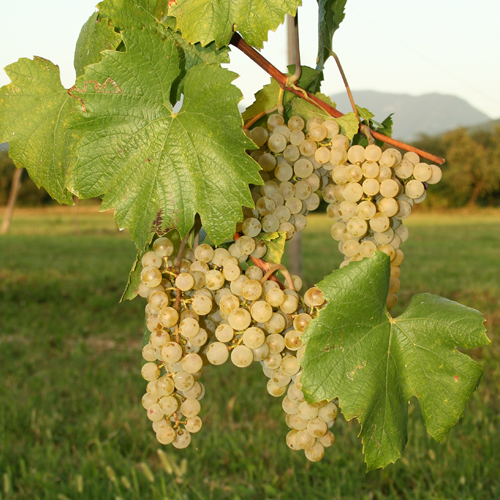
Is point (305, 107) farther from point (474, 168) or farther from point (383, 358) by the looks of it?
point (474, 168)

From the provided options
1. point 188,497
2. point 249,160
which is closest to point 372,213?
point 249,160

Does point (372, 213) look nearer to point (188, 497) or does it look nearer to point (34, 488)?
point (188, 497)

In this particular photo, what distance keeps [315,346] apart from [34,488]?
184 centimetres

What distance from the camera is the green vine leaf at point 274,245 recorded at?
556 mm

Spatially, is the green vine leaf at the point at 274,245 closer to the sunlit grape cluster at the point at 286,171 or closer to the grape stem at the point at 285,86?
the sunlit grape cluster at the point at 286,171


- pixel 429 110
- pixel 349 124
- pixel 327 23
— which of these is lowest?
pixel 349 124

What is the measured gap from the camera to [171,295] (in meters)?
0.57

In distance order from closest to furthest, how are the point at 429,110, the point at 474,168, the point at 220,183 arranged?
1. the point at 220,183
2. the point at 474,168
3. the point at 429,110

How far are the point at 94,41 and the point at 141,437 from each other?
201 centimetres

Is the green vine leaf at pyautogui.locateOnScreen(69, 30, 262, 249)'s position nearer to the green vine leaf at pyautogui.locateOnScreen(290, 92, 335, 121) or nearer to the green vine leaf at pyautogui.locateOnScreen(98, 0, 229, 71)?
the green vine leaf at pyautogui.locateOnScreen(98, 0, 229, 71)

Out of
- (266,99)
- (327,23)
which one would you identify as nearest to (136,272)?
(266,99)

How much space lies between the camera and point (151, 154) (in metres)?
0.48

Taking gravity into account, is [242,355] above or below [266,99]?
below

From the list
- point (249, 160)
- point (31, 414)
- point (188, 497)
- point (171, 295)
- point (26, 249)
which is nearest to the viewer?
point (249, 160)
